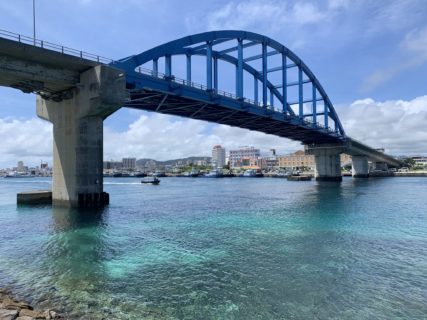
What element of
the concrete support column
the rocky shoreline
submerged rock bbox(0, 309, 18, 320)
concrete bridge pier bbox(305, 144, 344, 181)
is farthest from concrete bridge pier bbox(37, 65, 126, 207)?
the concrete support column

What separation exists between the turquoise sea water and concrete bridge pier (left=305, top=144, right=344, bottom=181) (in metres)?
82.5

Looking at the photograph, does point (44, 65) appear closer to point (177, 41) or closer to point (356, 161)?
point (177, 41)

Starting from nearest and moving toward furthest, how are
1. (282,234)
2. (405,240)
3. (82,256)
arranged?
(82,256) < (405,240) < (282,234)

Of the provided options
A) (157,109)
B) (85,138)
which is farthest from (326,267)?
(157,109)

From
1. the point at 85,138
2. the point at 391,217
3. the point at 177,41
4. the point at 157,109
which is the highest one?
the point at 177,41

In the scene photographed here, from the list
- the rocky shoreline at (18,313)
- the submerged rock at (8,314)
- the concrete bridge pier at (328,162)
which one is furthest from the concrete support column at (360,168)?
the submerged rock at (8,314)

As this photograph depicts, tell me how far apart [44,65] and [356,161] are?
125 metres

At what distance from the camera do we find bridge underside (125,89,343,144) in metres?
47.0

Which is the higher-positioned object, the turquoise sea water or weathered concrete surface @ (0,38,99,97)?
weathered concrete surface @ (0,38,99,97)

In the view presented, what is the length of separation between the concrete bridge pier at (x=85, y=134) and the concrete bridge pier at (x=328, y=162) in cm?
8623

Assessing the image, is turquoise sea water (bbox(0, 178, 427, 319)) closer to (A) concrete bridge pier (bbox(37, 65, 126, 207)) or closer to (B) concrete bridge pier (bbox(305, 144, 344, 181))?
(A) concrete bridge pier (bbox(37, 65, 126, 207))

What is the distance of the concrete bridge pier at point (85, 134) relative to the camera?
107 feet

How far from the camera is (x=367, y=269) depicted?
14453 mm

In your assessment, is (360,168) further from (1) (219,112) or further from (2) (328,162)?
(1) (219,112)
